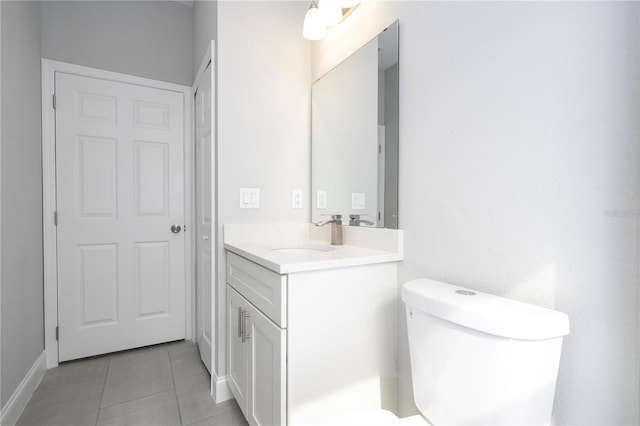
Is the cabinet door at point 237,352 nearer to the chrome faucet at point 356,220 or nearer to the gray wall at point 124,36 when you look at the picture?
the chrome faucet at point 356,220

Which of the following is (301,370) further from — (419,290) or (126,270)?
(126,270)

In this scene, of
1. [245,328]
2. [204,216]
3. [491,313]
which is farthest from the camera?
[204,216]

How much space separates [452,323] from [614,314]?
0.35 m

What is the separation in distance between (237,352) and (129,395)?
2.49 ft

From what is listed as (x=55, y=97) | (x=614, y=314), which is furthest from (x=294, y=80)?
(x=614, y=314)

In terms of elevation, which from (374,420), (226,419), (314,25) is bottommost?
(226,419)

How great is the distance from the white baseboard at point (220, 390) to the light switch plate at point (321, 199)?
3.54 feet

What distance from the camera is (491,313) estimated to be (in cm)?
70

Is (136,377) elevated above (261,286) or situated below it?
below

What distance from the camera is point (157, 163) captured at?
2.23 metres

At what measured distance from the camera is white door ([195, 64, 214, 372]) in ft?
5.80

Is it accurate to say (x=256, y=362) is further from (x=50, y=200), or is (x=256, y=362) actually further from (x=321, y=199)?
(x=50, y=200)

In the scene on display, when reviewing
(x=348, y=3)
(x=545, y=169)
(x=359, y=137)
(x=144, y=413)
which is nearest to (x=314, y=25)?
(x=348, y=3)

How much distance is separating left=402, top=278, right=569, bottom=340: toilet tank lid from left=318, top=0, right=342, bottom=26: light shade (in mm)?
1387
